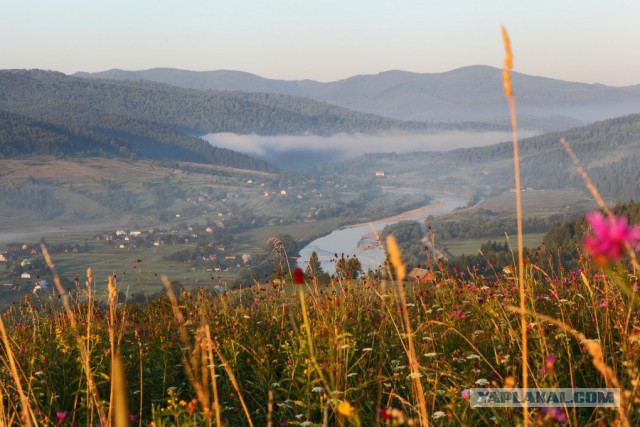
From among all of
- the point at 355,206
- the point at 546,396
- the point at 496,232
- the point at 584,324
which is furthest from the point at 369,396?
the point at 355,206

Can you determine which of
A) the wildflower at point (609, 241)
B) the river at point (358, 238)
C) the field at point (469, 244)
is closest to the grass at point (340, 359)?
the wildflower at point (609, 241)

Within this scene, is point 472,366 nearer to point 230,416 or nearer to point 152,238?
point 230,416

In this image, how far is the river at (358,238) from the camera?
7384 centimetres

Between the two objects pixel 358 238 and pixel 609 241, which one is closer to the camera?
pixel 609 241

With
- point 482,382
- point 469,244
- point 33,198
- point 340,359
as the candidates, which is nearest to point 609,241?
point 482,382

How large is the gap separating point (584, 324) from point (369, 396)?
195 centimetres

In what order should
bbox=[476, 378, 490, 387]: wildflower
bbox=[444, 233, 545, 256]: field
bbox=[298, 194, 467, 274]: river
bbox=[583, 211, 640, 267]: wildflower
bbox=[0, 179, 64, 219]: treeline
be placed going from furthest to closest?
bbox=[0, 179, 64, 219]: treeline < bbox=[444, 233, 545, 256]: field < bbox=[298, 194, 467, 274]: river < bbox=[476, 378, 490, 387]: wildflower < bbox=[583, 211, 640, 267]: wildflower

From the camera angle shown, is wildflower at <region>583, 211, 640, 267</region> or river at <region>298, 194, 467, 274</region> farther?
river at <region>298, 194, 467, 274</region>

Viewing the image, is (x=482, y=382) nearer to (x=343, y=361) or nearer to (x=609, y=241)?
(x=343, y=361)

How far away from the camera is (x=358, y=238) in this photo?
106 meters

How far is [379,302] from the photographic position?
650 centimetres

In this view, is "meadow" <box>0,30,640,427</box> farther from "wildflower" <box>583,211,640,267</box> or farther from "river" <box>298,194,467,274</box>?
"river" <box>298,194,467,274</box>

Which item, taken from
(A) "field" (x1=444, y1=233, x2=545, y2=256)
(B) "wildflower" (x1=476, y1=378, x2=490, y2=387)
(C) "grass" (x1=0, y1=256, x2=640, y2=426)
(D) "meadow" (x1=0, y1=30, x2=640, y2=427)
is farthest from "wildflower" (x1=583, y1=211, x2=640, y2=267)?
(A) "field" (x1=444, y1=233, x2=545, y2=256)

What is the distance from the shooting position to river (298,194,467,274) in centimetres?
7384
